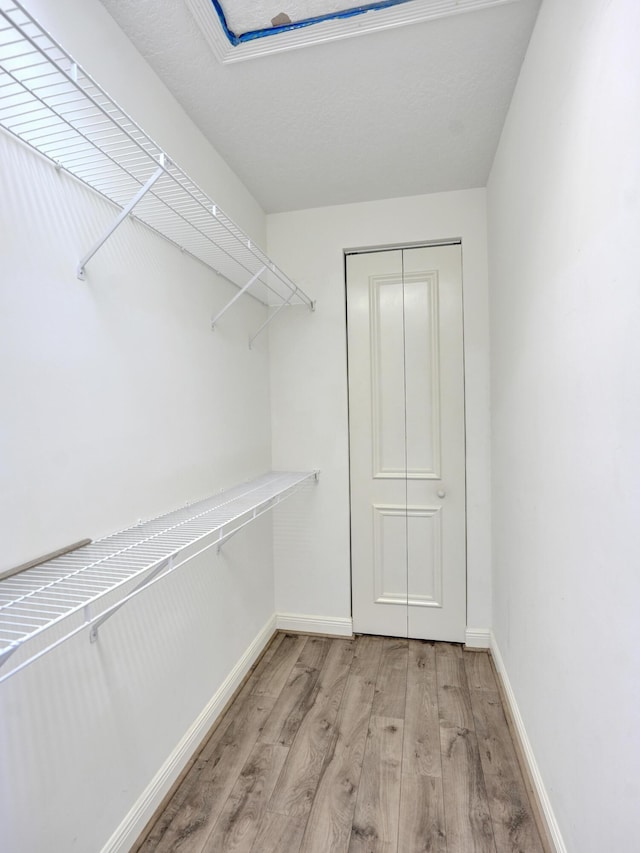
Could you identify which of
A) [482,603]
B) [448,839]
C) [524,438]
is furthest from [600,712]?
[482,603]

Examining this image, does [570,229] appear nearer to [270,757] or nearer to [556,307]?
[556,307]

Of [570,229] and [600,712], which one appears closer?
[600,712]

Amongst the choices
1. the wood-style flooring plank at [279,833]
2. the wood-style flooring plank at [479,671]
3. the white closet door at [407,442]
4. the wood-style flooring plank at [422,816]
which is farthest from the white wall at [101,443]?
the wood-style flooring plank at [479,671]

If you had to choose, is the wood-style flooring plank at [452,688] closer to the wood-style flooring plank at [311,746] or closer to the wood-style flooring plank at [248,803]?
the wood-style flooring plank at [311,746]

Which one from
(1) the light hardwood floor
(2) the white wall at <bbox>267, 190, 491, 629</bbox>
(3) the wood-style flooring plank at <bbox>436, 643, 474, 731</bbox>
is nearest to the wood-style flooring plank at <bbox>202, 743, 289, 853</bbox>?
(1) the light hardwood floor

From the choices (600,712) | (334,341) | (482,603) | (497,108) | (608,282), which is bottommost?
(482,603)

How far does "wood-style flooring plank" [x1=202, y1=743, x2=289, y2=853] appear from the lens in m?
1.32

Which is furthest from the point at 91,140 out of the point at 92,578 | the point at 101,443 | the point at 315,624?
the point at 315,624

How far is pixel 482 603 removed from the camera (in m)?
→ 2.39

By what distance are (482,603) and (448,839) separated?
1214 millimetres

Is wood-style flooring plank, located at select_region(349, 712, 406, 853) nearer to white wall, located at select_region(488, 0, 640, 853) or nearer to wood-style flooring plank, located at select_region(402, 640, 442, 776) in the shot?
wood-style flooring plank, located at select_region(402, 640, 442, 776)

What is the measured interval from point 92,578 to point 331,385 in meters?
1.78

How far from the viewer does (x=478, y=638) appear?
238 cm

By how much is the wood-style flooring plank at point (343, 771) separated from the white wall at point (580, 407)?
24.9 inches
